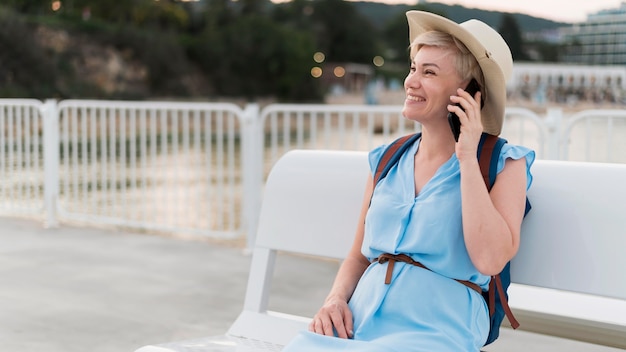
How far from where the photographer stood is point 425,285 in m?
1.77

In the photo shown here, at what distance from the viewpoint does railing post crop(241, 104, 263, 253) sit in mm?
5352

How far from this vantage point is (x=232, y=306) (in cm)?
413

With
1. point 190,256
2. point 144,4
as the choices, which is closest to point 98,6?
point 144,4

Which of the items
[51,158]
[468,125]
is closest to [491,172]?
[468,125]

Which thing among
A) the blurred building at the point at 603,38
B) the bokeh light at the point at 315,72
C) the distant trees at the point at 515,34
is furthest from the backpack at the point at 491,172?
the blurred building at the point at 603,38

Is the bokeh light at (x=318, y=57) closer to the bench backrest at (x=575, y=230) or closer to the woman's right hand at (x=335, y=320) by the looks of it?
the bench backrest at (x=575, y=230)

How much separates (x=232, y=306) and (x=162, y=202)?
35.0 feet

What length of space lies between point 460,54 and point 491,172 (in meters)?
0.27

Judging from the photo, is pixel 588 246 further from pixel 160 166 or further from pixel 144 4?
pixel 144 4

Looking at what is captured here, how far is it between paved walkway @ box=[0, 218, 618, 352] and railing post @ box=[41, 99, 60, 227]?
0.24m

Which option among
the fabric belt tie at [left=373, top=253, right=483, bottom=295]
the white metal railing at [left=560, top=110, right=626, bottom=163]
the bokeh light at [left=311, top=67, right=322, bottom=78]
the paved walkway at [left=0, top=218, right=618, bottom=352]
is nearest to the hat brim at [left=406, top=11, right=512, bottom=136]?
the fabric belt tie at [left=373, top=253, right=483, bottom=295]

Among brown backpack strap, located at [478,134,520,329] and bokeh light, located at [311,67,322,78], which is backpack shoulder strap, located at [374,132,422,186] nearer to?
brown backpack strap, located at [478,134,520,329]

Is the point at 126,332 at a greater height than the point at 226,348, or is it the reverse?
the point at 226,348

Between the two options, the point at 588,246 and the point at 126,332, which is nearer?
the point at 588,246
